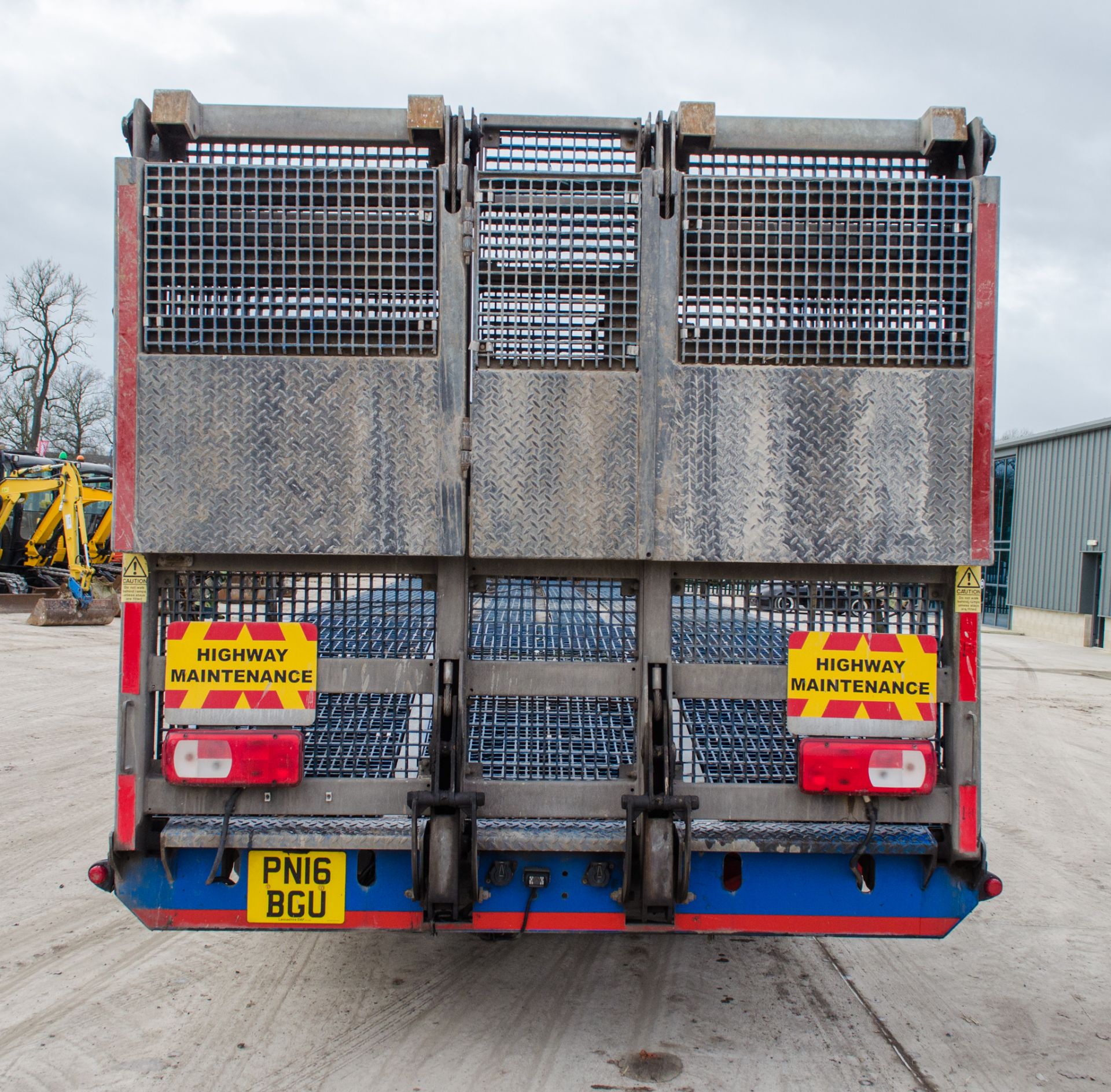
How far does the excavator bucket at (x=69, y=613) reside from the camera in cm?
1881

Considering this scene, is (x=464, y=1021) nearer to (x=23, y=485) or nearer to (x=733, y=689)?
(x=733, y=689)

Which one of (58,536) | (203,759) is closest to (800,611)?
(203,759)

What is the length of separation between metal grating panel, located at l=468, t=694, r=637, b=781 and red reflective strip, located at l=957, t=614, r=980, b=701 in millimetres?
1091

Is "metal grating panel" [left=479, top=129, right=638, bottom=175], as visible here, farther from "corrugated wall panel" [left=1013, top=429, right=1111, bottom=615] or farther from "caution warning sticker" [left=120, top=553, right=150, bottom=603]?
"corrugated wall panel" [left=1013, top=429, right=1111, bottom=615]

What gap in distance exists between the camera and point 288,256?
287 centimetres

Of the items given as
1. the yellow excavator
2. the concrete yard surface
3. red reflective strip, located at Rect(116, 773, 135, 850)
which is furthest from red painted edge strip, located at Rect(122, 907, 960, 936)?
the yellow excavator

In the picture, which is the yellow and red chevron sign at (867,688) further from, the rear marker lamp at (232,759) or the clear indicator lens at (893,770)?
the rear marker lamp at (232,759)

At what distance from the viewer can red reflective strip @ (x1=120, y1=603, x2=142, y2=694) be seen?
2.86m

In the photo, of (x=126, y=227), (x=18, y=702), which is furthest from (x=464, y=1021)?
(x=18, y=702)

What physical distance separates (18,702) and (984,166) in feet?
37.6

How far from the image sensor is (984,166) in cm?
287

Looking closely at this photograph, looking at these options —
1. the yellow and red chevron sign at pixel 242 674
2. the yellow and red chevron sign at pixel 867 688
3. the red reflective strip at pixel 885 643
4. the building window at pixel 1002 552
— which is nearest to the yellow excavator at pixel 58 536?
the yellow and red chevron sign at pixel 242 674

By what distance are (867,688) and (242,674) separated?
2.08 metres

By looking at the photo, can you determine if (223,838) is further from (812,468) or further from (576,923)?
(812,468)
